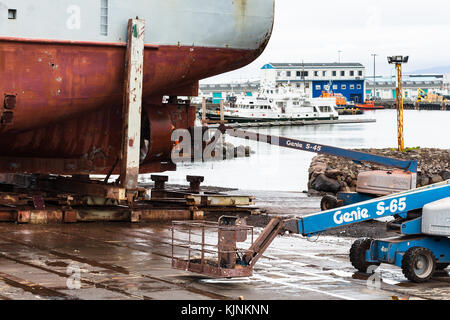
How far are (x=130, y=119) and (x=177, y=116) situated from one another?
3.12 meters

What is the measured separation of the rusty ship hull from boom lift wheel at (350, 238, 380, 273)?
6842mm

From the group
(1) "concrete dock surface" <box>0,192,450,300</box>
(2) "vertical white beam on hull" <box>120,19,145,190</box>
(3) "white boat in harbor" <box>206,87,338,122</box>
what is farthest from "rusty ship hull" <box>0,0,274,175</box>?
(3) "white boat in harbor" <box>206,87,338,122</box>

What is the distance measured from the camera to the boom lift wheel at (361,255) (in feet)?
35.6

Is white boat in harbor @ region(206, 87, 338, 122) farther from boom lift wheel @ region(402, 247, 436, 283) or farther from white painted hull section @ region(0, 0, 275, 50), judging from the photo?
boom lift wheel @ region(402, 247, 436, 283)

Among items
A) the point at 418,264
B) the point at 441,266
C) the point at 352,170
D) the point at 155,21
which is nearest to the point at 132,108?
the point at 155,21

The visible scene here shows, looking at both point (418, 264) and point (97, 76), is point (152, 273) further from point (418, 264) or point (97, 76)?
point (97, 76)

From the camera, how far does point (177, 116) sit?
18219 mm

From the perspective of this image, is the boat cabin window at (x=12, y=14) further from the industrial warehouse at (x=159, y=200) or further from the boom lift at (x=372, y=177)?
the boom lift at (x=372, y=177)

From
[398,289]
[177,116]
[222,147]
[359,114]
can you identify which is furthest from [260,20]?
[359,114]

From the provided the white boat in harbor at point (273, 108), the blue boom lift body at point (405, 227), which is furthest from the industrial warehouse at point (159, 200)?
the white boat in harbor at point (273, 108)

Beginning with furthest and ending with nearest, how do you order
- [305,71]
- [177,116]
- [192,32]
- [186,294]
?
1. [305,71]
2. [177,116]
3. [192,32]
4. [186,294]

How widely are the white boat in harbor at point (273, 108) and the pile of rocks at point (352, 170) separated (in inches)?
2484

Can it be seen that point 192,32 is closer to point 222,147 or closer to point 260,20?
point 260,20

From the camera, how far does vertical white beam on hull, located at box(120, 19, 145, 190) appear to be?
15.2m
